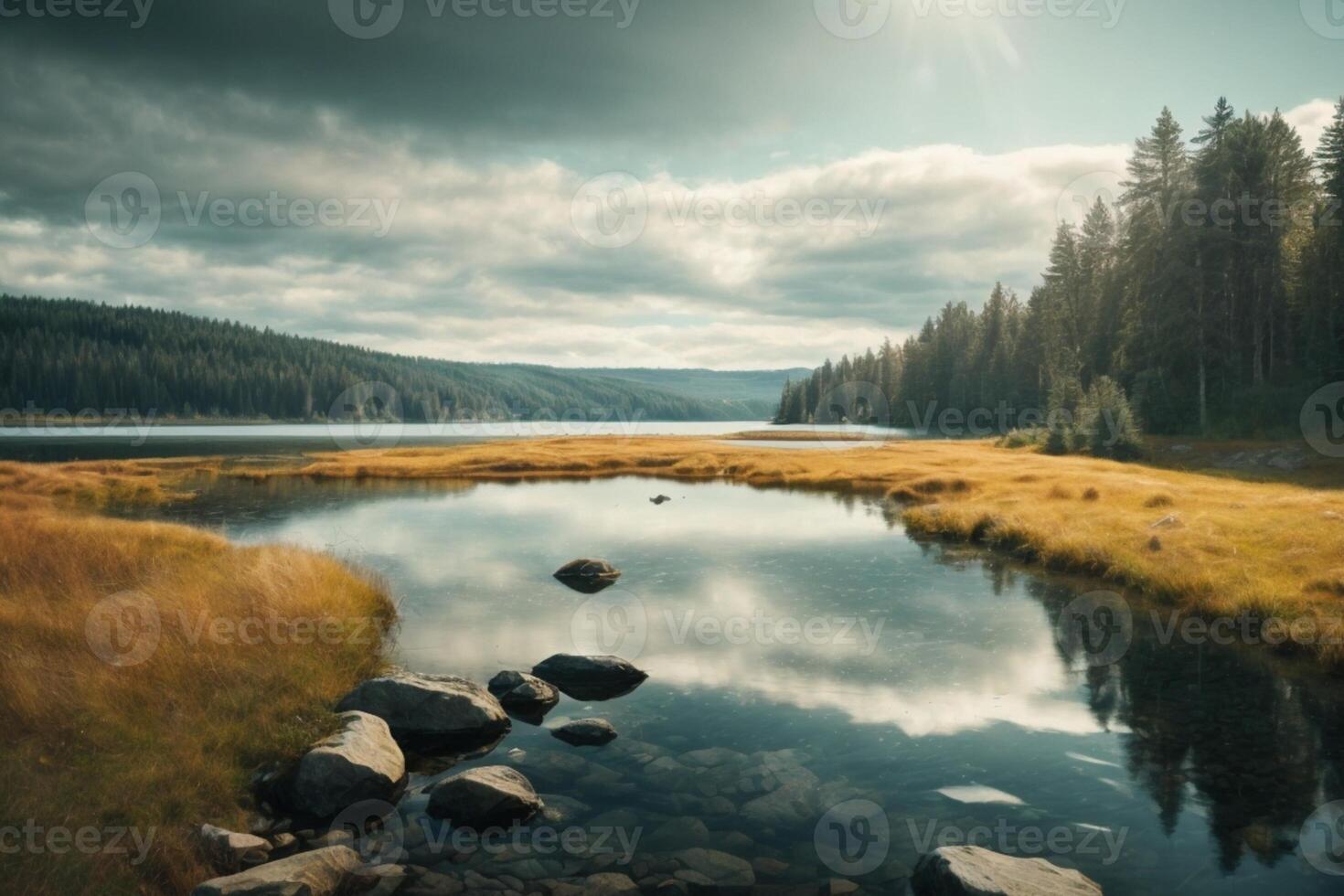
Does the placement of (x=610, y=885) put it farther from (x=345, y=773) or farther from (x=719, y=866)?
(x=345, y=773)

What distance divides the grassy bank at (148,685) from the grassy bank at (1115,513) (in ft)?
69.4

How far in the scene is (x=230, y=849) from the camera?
8.55 metres

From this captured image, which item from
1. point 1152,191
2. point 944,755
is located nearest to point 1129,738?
point 944,755

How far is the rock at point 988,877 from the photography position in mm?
7988

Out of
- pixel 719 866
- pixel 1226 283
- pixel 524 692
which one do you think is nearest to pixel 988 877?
pixel 719 866

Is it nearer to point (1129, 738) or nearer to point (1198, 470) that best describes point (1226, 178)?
point (1198, 470)

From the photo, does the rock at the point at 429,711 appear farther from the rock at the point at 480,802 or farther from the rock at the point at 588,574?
the rock at the point at 588,574

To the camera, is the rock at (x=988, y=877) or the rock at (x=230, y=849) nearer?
the rock at (x=988, y=877)

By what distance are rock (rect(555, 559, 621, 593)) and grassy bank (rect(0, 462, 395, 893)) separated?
6684 mm

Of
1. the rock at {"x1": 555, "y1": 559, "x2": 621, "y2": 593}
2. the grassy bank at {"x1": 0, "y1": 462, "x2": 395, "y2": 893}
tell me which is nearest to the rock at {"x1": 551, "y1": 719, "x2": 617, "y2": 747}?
the grassy bank at {"x1": 0, "y1": 462, "x2": 395, "y2": 893}

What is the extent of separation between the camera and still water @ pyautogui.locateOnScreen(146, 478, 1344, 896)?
9.77 m

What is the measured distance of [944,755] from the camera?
1245 centimetres

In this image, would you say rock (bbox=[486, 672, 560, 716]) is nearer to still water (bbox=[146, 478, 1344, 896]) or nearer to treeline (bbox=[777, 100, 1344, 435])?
still water (bbox=[146, 478, 1344, 896])

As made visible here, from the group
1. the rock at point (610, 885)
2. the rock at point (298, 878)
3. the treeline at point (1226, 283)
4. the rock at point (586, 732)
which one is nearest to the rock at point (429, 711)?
the rock at point (586, 732)
